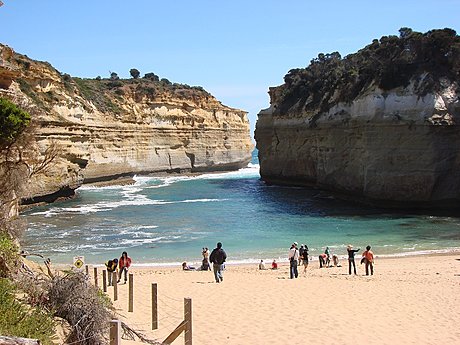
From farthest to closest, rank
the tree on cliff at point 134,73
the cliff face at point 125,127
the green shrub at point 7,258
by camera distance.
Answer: the tree on cliff at point 134,73 → the cliff face at point 125,127 → the green shrub at point 7,258

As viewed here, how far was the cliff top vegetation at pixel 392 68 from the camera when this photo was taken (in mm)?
33438

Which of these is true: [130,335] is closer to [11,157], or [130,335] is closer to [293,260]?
[11,157]

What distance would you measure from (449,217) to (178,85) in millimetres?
55546

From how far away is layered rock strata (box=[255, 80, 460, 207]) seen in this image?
104 feet

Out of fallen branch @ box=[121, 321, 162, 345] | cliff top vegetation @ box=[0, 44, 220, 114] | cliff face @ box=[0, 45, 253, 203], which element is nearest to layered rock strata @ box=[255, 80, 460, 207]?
cliff face @ box=[0, 45, 253, 203]

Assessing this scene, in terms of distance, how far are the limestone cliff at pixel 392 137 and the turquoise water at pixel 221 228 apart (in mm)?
1818

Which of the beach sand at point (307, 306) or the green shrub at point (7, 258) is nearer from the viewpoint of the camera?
the green shrub at point (7, 258)

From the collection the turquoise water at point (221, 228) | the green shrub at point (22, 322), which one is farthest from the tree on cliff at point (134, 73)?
the green shrub at point (22, 322)

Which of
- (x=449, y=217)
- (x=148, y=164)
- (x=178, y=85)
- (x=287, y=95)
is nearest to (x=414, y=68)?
(x=449, y=217)

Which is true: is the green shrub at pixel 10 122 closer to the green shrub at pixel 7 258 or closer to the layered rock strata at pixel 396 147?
the green shrub at pixel 7 258

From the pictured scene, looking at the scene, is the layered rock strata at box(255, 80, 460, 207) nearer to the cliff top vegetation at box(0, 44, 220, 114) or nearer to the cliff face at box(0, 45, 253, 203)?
the cliff face at box(0, 45, 253, 203)

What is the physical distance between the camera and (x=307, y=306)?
1231 cm

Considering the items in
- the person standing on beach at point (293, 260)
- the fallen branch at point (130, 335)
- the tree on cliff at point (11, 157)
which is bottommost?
the person standing on beach at point (293, 260)

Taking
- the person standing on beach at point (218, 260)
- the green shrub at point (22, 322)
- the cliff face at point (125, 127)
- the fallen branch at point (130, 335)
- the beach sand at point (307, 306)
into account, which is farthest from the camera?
the cliff face at point (125, 127)
